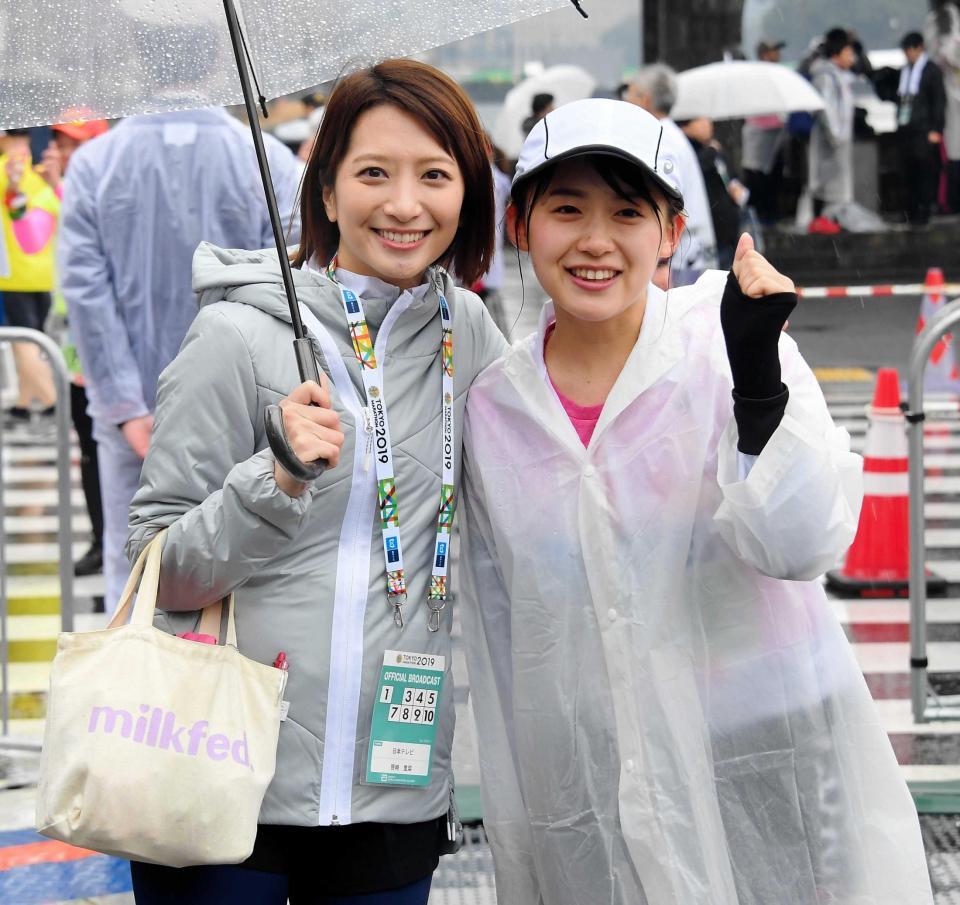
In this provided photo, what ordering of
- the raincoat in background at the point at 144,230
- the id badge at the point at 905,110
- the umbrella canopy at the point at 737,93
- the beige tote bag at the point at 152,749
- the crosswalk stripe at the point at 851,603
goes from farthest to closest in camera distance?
the id badge at the point at 905,110, the umbrella canopy at the point at 737,93, the crosswalk stripe at the point at 851,603, the raincoat in background at the point at 144,230, the beige tote bag at the point at 152,749

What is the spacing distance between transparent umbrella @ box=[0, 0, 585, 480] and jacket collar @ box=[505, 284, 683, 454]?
56 centimetres

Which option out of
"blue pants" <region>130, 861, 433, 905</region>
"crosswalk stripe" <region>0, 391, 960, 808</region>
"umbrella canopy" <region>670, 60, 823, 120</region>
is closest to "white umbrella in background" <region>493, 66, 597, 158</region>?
"umbrella canopy" <region>670, 60, 823, 120</region>

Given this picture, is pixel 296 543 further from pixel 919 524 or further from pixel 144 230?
pixel 919 524

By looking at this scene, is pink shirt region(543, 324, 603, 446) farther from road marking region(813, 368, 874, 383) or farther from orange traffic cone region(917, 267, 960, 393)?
road marking region(813, 368, 874, 383)

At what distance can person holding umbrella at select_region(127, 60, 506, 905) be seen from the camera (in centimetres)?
252

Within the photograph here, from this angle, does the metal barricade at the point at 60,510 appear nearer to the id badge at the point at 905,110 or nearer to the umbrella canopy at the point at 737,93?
the umbrella canopy at the point at 737,93

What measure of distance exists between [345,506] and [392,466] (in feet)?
0.32

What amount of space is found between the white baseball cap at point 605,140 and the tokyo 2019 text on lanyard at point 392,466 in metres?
0.33

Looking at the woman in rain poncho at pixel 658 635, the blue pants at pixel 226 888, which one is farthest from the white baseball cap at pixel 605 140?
the blue pants at pixel 226 888

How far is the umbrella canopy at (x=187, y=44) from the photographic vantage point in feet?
9.11

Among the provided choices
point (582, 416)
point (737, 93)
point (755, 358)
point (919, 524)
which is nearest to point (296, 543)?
point (582, 416)

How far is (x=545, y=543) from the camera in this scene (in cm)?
264

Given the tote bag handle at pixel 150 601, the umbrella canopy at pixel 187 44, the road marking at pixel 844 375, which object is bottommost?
the road marking at pixel 844 375

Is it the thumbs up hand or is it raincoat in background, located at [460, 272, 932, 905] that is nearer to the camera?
the thumbs up hand
